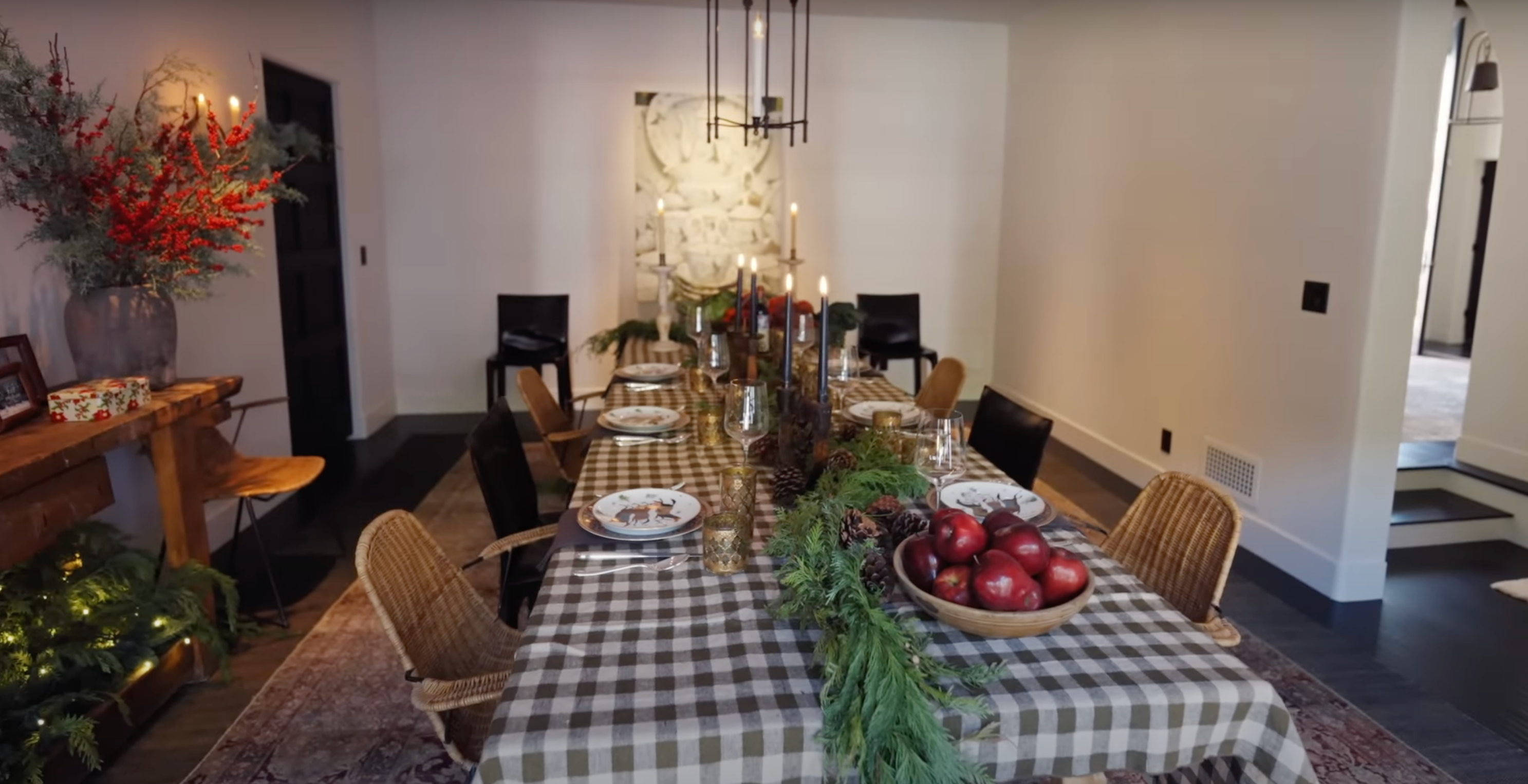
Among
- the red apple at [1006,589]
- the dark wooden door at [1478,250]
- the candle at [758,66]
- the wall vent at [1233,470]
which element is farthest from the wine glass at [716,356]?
the dark wooden door at [1478,250]

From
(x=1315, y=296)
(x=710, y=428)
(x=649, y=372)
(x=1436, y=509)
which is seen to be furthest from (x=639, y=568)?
(x=1436, y=509)

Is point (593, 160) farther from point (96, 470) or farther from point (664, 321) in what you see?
point (96, 470)

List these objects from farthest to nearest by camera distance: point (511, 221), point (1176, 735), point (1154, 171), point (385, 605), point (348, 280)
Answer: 1. point (511, 221)
2. point (348, 280)
3. point (1154, 171)
4. point (385, 605)
5. point (1176, 735)

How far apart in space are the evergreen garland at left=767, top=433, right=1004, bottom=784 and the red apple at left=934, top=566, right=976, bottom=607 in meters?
0.06

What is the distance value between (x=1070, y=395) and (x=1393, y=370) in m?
2.23

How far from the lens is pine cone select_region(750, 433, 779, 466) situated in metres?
2.11

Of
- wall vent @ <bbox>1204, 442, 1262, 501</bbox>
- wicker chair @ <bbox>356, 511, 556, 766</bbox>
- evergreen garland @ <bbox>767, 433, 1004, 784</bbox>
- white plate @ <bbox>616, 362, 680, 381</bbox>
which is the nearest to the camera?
evergreen garland @ <bbox>767, 433, 1004, 784</bbox>

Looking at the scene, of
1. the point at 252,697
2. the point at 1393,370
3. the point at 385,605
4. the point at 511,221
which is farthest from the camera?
Answer: the point at 511,221

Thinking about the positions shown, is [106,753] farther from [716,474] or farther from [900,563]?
[900,563]

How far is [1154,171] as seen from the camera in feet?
13.7

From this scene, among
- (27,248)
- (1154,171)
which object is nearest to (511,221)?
(27,248)

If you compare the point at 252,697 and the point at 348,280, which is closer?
the point at 252,697

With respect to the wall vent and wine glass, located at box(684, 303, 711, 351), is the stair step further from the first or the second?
wine glass, located at box(684, 303, 711, 351)

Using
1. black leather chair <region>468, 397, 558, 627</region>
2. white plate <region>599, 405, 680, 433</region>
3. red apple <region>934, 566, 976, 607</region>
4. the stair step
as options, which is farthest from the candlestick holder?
the stair step
